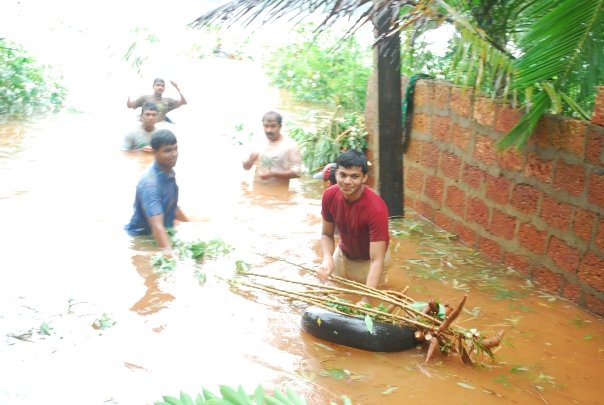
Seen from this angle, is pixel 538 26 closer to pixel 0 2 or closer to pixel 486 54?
pixel 486 54

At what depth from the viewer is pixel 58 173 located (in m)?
9.63

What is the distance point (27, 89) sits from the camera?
12977mm

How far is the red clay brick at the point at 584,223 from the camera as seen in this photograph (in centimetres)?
539

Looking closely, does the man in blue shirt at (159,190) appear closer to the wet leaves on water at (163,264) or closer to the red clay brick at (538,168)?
the wet leaves on water at (163,264)

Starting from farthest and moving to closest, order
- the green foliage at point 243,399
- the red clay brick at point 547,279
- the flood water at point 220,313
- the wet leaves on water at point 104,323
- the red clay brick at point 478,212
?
the red clay brick at point 478,212
the red clay brick at point 547,279
the wet leaves on water at point 104,323
the flood water at point 220,313
the green foliage at point 243,399

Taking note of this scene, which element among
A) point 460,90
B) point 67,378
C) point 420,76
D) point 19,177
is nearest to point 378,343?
point 67,378

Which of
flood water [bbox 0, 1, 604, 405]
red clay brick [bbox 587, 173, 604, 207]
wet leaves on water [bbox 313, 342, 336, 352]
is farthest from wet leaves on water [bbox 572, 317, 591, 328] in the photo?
wet leaves on water [bbox 313, 342, 336, 352]

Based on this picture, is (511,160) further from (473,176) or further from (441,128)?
(441,128)

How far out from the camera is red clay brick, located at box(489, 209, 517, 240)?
249 inches

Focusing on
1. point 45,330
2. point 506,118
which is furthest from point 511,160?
point 45,330

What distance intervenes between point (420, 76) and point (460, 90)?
994 mm

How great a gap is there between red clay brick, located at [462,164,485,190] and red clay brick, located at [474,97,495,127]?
45 centimetres

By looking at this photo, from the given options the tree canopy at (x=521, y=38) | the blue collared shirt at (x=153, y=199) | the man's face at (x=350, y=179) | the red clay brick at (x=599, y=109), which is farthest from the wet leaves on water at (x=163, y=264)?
the red clay brick at (x=599, y=109)

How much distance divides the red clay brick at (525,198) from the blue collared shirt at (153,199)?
9.97 feet
